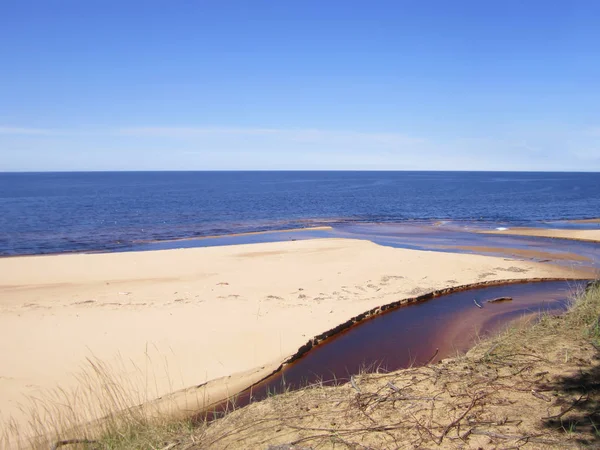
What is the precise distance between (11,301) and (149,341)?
6.96 m

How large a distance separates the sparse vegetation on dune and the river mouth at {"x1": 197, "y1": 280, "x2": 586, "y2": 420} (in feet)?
4.93

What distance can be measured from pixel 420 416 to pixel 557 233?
109 feet

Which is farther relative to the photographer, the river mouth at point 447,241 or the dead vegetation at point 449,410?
the river mouth at point 447,241

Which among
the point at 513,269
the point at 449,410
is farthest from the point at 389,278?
the point at 449,410

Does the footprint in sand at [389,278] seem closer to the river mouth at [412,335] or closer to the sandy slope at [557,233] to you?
the river mouth at [412,335]

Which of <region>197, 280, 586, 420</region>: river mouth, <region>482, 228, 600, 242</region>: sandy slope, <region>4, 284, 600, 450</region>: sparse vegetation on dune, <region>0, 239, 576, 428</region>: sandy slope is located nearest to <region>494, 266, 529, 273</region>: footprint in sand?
<region>0, 239, 576, 428</region>: sandy slope

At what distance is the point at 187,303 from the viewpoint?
14102mm

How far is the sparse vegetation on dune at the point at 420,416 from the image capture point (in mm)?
4594

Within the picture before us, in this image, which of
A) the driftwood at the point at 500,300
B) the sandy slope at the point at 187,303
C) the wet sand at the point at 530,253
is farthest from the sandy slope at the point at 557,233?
the driftwood at the point at 500,300

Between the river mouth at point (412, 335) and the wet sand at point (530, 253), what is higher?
the wet sand at point (530, 253)

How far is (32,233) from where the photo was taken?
115 feet

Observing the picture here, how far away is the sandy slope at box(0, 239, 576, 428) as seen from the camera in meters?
9.73

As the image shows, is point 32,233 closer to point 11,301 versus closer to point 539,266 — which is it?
point 11,301

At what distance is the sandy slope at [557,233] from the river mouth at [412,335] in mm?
16610
